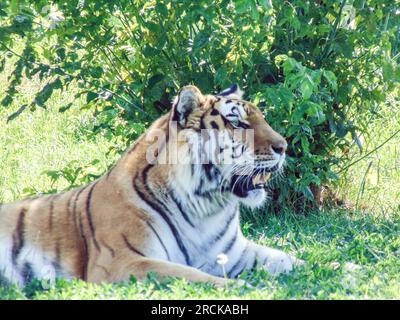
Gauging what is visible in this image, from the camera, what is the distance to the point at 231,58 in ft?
19.3

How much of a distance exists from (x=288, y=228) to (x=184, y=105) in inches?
61.9

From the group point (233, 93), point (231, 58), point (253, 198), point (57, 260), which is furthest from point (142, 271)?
point (231, 58)

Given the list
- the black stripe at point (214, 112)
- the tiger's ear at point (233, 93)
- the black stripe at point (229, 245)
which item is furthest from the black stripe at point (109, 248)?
the tiger's ear at point (233, 93)

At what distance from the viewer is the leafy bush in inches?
227

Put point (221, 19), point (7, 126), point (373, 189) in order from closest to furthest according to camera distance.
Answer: point (221, 19) < point (373, 189) < point (7, 126)

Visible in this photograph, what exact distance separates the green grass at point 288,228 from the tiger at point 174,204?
0.34m

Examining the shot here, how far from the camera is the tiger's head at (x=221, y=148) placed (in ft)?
16.4

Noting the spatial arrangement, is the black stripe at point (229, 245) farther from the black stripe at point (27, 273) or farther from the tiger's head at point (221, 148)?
the black stripe at point (27, 273)

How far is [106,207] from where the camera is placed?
4.98 meters
